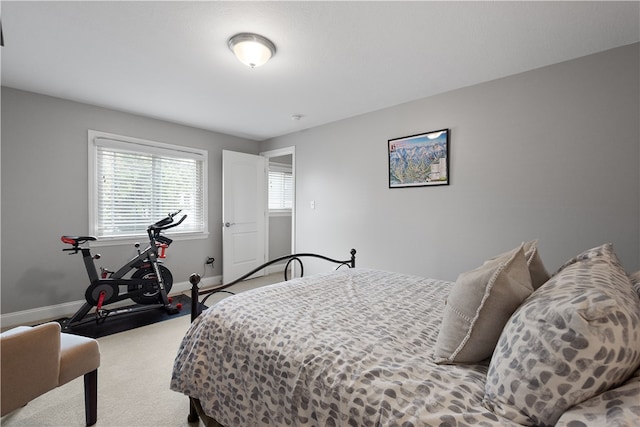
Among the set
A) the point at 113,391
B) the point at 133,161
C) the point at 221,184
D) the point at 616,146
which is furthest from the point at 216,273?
the point at 616,146

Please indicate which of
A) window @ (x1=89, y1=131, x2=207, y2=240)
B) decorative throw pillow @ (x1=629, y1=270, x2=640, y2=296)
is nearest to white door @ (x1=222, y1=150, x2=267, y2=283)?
window @ (x1=89, y1=131, x2=207, y2=240)

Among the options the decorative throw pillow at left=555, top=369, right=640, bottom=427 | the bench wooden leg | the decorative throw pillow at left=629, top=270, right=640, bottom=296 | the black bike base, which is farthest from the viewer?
the black bike base

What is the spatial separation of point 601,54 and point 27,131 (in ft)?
17.7

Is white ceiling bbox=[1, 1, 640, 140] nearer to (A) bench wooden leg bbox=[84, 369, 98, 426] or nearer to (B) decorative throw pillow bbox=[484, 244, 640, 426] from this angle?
(B) decorative throw pillow bbox=[484, 244, 640, 426]

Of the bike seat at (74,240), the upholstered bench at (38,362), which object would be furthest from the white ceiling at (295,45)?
the upholstered bench at (38,362)

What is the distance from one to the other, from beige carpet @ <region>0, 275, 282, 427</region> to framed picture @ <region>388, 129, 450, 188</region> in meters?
2.91

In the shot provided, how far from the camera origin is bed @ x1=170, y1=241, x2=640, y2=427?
0.72 meters

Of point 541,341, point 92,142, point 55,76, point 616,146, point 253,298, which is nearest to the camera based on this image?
point 541,341

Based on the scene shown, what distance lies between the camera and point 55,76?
107 inches

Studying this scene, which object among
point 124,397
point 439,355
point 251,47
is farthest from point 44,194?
point 439,355

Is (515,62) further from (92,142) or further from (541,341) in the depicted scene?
(92,142)

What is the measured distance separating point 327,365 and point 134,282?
3.07 m

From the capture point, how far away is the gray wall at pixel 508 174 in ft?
7.28

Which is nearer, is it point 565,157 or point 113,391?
point 113,391
